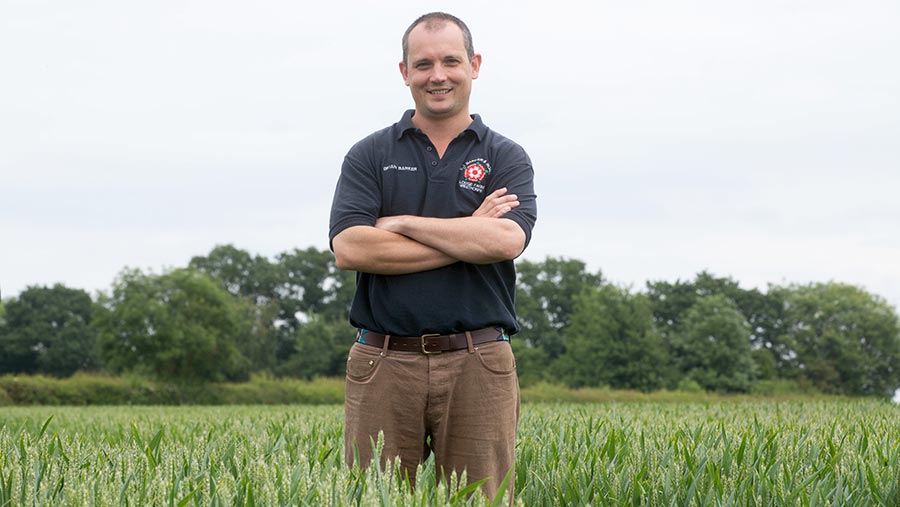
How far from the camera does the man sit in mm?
4578

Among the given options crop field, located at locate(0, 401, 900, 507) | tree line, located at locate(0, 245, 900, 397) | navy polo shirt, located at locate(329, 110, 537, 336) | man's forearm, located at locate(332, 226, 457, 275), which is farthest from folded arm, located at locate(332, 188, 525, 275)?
tree line, located at locate(0, 245, 900, 397)

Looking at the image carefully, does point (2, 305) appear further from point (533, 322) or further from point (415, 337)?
point (415, 337)

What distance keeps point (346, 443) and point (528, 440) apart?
3394 millimetres

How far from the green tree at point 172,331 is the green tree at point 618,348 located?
23740 millimetres

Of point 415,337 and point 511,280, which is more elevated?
point 511,280

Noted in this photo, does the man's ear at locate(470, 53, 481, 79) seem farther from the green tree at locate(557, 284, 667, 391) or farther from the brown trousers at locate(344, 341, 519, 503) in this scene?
the green tree at locate(557, 284, 667, 391)

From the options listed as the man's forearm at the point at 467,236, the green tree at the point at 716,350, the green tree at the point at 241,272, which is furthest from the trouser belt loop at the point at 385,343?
the green tree at the point at 241,272

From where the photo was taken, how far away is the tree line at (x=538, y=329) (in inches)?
2436

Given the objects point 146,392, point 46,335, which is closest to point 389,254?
point 146,392

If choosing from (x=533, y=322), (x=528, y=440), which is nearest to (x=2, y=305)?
(x=533, y=322)

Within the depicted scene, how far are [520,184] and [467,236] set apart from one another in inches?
23.4

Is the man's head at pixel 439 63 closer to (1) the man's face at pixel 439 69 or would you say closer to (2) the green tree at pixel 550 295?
(1) the man's face at pixel 439 69

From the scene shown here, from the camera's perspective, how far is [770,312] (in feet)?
259

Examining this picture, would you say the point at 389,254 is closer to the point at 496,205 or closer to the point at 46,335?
the point at 496,205
